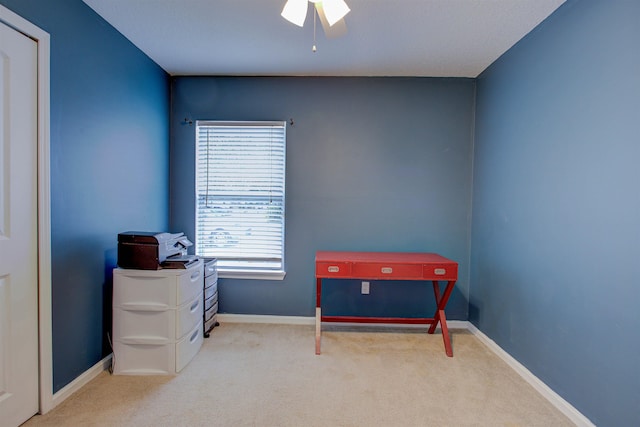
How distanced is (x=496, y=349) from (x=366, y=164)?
2.00 meters

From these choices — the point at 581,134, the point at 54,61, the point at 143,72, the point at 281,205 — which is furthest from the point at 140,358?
the point at 581,134

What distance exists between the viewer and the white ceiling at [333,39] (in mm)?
1958

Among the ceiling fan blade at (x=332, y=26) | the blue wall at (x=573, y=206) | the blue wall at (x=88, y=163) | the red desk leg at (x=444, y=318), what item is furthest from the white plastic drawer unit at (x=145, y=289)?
the blue wall at (x=573, y=206)

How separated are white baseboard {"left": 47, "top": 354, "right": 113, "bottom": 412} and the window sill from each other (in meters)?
1.11

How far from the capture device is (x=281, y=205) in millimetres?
3096

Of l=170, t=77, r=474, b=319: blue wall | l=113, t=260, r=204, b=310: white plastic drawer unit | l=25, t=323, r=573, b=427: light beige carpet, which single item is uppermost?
l=170, t=77, r=474, b=319: blue wall

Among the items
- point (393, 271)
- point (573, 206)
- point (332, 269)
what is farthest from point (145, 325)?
point (573, 206)

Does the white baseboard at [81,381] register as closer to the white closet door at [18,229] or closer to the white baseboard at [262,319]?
the white closet door at [18,229]

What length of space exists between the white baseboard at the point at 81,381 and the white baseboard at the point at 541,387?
3.05 m

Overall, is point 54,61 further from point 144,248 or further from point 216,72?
point 216,72

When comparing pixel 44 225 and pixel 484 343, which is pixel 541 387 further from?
pixel 44 225

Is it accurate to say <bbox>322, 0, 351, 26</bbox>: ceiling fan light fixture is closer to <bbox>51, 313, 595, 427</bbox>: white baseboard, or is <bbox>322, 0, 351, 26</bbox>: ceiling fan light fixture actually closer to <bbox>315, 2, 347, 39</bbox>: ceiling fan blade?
<bbox>315, 2, 347, 39</bbox>: ceiling fan blade

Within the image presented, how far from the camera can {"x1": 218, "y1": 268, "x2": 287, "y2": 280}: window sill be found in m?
3.07

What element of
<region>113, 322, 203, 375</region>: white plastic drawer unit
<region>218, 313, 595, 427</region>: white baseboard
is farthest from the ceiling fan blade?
<region>218, 313, 595, 427</region>: white baseboard
